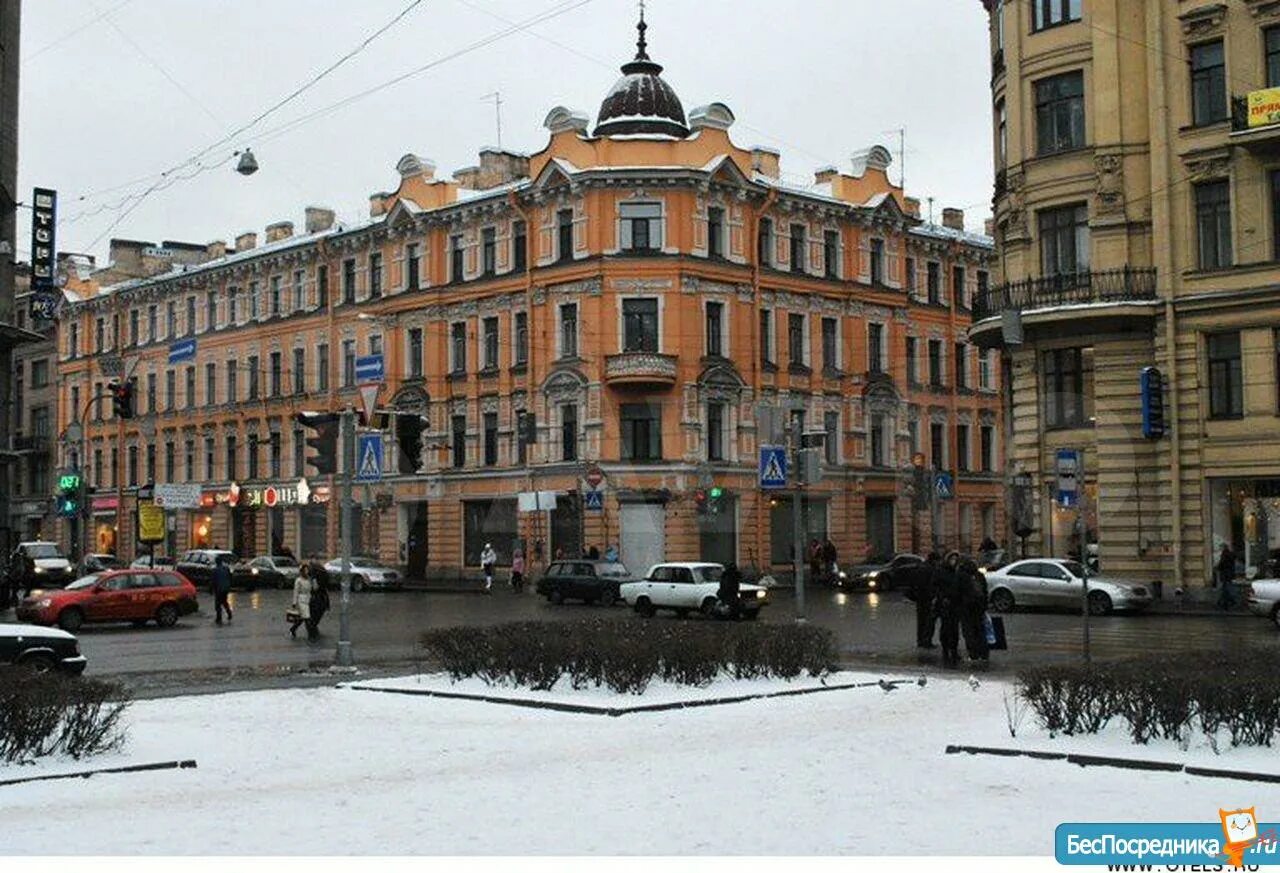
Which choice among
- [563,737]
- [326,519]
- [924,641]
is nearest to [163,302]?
[326,519]

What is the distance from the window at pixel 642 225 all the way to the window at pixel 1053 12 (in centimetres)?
1624

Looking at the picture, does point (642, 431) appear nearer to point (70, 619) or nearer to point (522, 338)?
point (522, 338)

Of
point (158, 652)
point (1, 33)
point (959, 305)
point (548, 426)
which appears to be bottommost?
point (158, 652)

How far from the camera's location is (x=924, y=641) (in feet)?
82.0

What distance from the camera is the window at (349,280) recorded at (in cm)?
6394

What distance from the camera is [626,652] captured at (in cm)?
1656

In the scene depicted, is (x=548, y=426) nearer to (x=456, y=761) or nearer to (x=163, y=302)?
(x=163, y=302)

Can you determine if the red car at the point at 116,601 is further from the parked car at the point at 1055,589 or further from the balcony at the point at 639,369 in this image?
the balcony at the point at 639,369

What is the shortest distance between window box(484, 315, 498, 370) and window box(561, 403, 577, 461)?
446 centimetres

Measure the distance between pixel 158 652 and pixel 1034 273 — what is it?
25395mm

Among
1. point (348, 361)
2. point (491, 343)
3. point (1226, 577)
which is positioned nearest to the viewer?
point (1226, 577)

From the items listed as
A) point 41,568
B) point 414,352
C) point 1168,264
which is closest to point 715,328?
point 414,352

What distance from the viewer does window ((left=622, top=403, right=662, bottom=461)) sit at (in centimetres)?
5325

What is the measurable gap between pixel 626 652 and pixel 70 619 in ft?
68.8
